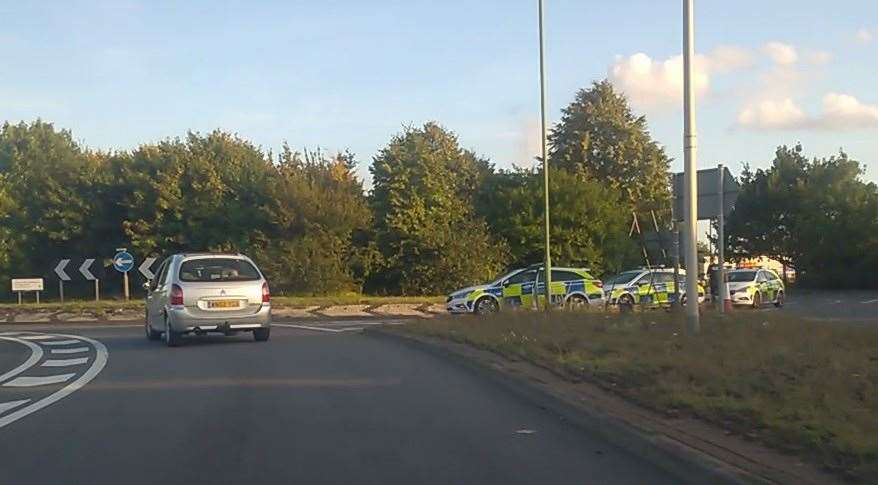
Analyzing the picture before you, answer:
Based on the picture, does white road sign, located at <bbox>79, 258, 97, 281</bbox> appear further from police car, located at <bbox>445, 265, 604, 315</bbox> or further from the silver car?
the silver car

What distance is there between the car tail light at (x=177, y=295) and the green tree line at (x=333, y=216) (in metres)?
26.0

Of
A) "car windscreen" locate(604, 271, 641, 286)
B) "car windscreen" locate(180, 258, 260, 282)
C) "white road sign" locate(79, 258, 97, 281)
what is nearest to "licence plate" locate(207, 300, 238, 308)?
"car windscreen" locate(180, 258, 260, 282)

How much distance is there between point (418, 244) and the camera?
4916cm

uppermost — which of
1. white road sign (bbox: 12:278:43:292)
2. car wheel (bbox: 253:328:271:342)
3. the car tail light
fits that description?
the car tail light

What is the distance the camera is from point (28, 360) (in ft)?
57.5

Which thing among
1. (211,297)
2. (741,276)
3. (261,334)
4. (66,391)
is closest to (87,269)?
(261,334)

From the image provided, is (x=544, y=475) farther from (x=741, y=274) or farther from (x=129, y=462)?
(x=741, y=274)

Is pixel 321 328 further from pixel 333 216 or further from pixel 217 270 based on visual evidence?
pixel 333 216

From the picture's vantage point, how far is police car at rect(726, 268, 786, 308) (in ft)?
109

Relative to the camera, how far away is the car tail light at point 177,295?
18.5 m

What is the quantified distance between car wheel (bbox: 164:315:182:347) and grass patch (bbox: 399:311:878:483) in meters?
4.65

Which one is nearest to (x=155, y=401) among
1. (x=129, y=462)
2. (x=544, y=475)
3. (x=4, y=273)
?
(x=129, y=462)

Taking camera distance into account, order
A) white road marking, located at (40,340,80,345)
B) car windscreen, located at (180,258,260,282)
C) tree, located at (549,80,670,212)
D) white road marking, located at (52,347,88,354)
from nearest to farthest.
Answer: car windscreen, located at (180,258,260,282), white road marking, located at (52,347,88,354), white road marking, located at (40,340,80,345), tree, located at (549,80,670,212)

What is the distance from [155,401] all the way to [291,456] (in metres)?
3.83
